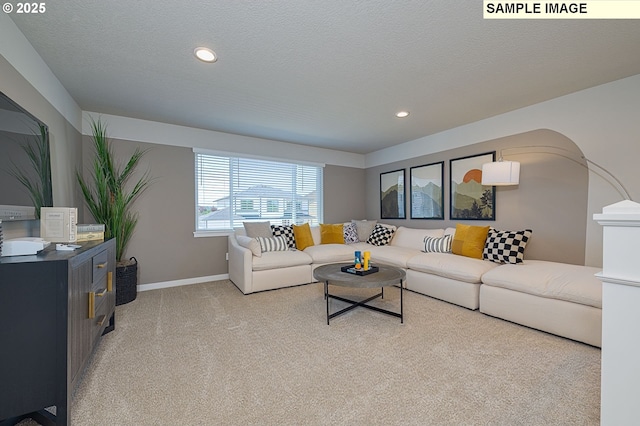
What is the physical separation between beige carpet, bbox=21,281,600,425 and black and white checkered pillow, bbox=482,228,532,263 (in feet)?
2.45

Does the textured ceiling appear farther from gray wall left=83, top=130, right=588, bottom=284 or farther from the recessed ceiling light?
gray wall left=83, top=130, right=588, bottom=284

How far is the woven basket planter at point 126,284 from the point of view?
3.08 metres

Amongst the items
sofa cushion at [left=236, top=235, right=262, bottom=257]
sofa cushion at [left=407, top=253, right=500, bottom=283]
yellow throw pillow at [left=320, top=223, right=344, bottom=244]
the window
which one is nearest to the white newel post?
sofa cushion at [left=407, top=253, right=500, bottom=283]

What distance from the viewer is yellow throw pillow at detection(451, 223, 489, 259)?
326 centimetres

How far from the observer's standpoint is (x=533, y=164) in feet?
10.5

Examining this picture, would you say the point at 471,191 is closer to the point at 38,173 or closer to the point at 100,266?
the point at 100,266

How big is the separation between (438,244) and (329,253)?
158 cm

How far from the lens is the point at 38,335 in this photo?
1.24m

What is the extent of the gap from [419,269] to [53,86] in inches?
168

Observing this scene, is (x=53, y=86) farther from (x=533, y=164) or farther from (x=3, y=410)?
(x=533, y=164)

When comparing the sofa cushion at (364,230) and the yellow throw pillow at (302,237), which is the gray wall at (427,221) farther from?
the yellow throw pillow at (302,237)

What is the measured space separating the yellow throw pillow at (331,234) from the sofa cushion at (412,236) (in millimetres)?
907

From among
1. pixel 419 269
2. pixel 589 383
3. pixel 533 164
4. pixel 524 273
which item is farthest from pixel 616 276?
pixel 533 164

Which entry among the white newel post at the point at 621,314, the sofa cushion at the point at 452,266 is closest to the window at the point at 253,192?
the sofa cushion at the point at 452,266
